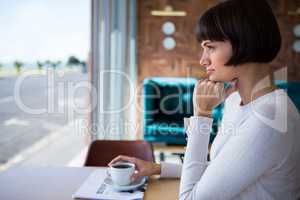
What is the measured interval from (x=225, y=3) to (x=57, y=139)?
12.5 feet

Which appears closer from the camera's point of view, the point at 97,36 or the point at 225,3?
the point at 225,3

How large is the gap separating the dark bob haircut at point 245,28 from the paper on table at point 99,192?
0.50 metres

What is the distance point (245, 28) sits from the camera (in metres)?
0.91

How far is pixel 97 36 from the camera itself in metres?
3.54

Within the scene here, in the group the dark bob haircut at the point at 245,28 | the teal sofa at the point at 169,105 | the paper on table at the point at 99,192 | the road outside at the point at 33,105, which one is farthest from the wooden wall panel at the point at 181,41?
the dark bob haircut at the point at 245,28

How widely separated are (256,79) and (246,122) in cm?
16

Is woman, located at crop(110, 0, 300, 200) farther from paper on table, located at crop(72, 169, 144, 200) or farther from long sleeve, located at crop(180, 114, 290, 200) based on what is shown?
paper on table, located at crop(72, 169, 144, 200)

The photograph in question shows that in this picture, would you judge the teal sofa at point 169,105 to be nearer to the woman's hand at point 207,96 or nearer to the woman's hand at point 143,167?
the woman's hand at point 143,167

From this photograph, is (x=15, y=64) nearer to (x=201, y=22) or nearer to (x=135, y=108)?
(x=135, y=108)

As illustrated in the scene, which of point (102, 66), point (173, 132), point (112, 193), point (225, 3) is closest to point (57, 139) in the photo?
point (102, 66)

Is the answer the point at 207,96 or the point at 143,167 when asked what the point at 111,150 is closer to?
the point at 143,167

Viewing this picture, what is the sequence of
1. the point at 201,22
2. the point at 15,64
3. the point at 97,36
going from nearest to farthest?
1. the point at 201,22
2. the point at 15,64
3. the point at 97,36

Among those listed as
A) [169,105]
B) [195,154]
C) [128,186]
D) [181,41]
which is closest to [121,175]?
[128,186]

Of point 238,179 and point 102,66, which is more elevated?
point 102,66
